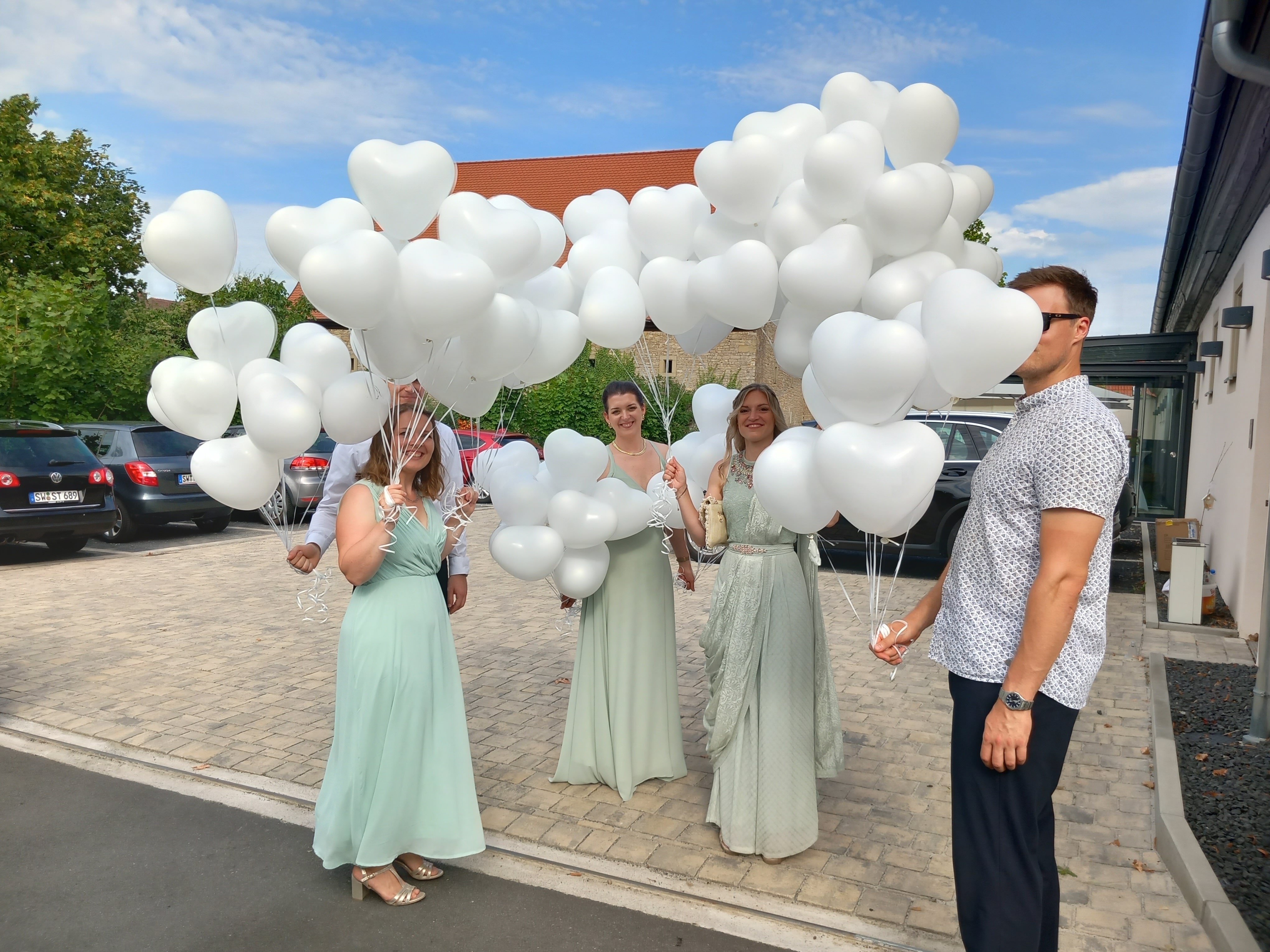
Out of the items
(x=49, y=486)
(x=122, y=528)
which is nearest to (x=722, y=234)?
(x=49, y=486)

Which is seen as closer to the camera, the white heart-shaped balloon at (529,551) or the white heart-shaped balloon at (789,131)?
the white heart-shaped balloon at (789,131)

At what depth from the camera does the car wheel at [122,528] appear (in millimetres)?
12695

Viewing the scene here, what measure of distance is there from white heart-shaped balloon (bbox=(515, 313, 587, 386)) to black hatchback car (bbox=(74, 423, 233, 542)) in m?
10.3

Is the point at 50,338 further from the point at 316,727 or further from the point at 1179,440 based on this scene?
the point at 1179,440

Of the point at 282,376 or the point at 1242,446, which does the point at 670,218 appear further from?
the point at 1242,446

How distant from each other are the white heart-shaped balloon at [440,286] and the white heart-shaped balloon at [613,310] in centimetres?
64

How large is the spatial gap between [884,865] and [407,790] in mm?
1935

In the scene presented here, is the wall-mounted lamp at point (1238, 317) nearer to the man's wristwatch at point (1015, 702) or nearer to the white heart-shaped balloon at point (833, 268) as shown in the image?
the white heart-shaped balloon at point (833, 268)

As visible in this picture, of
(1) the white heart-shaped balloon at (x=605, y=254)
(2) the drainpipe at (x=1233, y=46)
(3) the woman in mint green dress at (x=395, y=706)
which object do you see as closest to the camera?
(3) the woman in mint green dress at (x=395, y=706)

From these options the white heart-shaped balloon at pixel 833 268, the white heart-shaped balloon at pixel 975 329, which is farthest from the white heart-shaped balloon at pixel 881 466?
the white heart-shaped balloon at pixel 833 268

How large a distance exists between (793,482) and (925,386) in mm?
477

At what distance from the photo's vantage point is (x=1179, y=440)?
51.8 feet

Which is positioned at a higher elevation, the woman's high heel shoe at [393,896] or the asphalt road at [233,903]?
the woman's high heel shoe at [393,896]

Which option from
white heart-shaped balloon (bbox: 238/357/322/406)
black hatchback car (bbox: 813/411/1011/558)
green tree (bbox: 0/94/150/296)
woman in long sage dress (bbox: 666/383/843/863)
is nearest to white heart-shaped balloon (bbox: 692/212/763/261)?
woman in long sage dress (bbox: 666/383/843/863)
